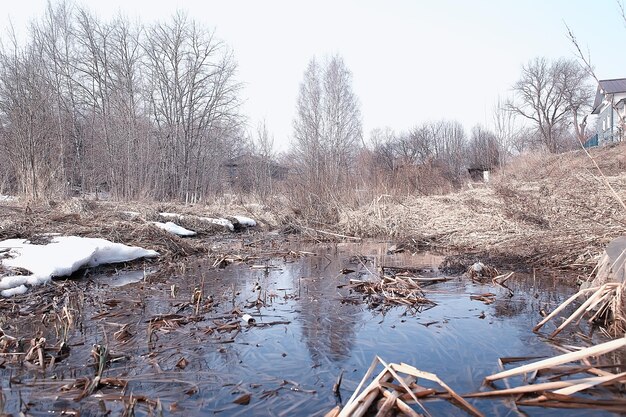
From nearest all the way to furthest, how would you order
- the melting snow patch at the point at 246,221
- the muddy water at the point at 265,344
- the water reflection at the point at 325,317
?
the muddy water at the point at 265,344
the water reflection at the point at 325,317
the melting snow patch at the point at 246,221

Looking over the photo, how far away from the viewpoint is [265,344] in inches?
121

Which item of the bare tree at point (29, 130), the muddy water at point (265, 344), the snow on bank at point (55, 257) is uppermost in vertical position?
the bare tree at point (29, 130)

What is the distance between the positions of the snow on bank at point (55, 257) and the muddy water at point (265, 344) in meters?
0.34

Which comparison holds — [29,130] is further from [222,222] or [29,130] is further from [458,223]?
[458,223]

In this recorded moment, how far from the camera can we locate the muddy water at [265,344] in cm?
221

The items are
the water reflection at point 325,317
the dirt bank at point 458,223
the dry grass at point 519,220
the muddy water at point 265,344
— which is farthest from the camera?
the dirt bank at point 458,223

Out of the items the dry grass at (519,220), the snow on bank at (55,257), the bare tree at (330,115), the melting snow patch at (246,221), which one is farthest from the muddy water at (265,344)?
the bare tree at (330,115)

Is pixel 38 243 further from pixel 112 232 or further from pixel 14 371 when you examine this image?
pixel 14 371

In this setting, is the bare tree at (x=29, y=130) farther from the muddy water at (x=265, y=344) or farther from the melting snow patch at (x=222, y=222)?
the muddy water at (x=265, y=344)

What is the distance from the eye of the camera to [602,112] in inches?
1531

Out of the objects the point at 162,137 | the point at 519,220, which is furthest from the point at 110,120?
the point at 519,220

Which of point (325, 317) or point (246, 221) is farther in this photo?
point (246, 221)

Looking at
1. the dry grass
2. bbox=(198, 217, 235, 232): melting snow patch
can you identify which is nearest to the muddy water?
the dry grass

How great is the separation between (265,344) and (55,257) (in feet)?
11.9
